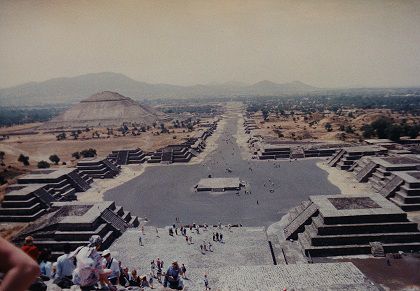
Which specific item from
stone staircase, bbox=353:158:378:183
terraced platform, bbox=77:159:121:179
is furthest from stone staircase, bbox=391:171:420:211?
terraced platform, bbox=77:159:121:179

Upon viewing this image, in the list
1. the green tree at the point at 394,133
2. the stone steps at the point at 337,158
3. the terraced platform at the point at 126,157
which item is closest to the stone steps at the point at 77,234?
the terraced platform at the point at 126,157

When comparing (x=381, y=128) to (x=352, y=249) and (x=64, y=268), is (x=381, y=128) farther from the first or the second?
(x=64, y=268)

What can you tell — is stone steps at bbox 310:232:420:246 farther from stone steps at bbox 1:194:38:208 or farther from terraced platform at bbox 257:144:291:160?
terraced platform at bbox 257:144:291:160

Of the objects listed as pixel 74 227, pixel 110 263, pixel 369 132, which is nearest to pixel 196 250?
pixel 74 227

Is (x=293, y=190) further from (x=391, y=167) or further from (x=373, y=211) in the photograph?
(x=373, y=211)

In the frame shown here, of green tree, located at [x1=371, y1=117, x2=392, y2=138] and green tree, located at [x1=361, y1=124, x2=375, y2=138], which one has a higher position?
green tree, located at [x1=371, y1=117, x2=392, y2=138]
